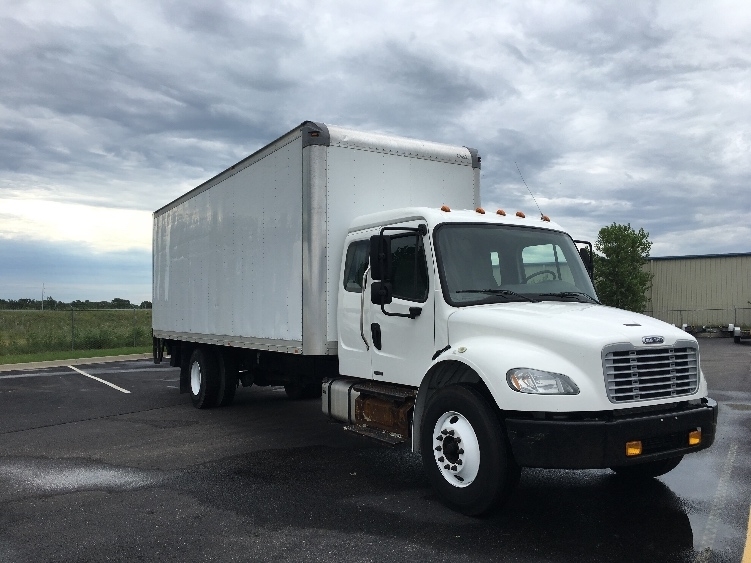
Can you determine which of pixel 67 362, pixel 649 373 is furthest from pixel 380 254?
pixel 67 362

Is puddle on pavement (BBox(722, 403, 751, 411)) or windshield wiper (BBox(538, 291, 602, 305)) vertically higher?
windshield wiper (BBox(538, 291, 602, 305))

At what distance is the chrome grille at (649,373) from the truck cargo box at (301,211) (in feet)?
11.2

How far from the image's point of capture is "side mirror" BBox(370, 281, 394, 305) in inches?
254

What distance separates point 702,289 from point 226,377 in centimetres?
3908

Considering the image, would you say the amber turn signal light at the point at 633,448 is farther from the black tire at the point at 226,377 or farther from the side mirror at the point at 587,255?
the black tire at the point at 226,377

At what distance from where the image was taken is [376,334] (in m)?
6.97

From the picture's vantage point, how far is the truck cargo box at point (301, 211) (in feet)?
25.1

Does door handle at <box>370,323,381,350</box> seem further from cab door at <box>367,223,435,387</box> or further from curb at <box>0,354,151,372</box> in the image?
curb at <box>0,354,151,372</box>

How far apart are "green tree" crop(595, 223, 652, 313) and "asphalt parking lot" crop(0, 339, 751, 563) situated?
34365 mm

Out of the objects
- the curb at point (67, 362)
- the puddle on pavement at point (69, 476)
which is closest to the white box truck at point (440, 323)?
the puddle on pavement at point (69, 476)

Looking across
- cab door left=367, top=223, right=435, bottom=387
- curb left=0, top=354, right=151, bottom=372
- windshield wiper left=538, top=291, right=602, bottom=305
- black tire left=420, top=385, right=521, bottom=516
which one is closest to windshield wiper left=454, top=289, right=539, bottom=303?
windshield wiper left=538, top=291, right=602, bottom=305

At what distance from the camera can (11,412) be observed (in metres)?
11.5

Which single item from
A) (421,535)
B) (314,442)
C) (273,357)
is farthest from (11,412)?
(421,535)

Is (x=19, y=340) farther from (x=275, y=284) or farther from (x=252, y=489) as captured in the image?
(x=252, y=489)
